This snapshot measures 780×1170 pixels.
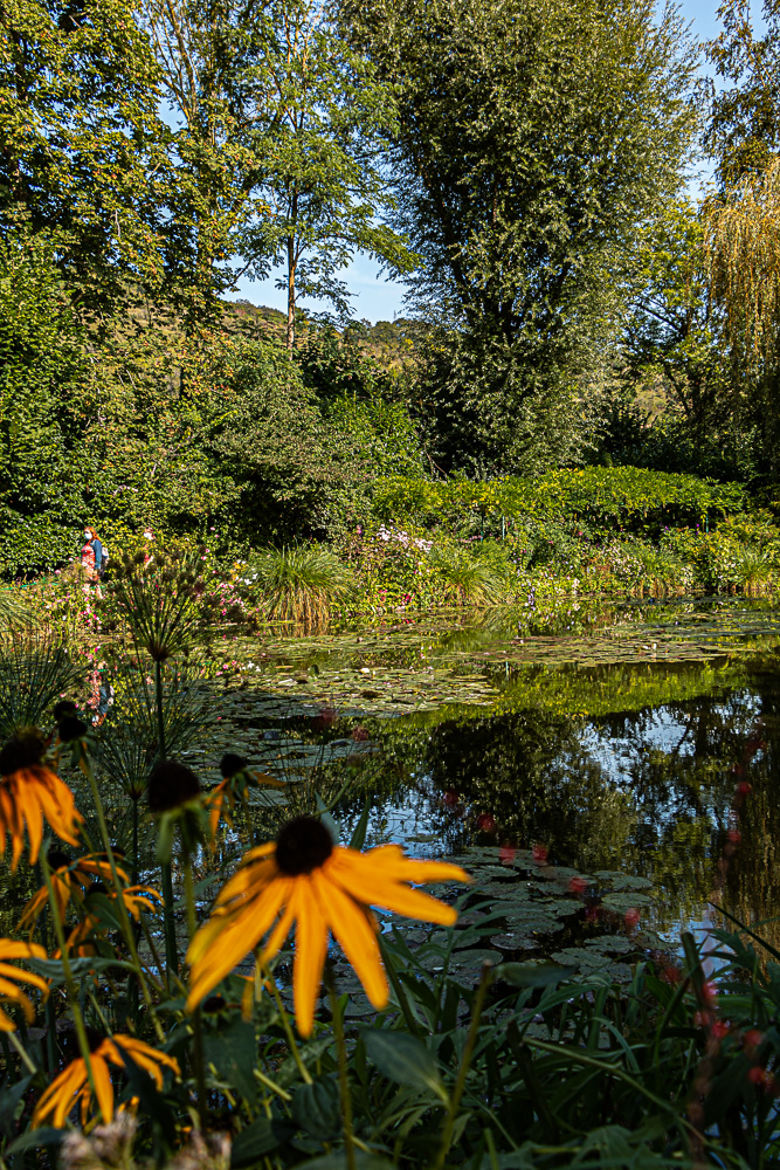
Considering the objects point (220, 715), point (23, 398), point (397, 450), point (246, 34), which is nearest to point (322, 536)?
point (397, 450)

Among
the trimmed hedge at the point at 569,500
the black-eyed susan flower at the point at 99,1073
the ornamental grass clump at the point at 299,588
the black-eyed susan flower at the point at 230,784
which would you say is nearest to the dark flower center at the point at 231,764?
the black-eyed susan flower at the point at 230,784

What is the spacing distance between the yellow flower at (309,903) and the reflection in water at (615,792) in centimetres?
216

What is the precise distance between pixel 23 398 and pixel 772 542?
39.7ft

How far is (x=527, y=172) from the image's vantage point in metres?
14.6

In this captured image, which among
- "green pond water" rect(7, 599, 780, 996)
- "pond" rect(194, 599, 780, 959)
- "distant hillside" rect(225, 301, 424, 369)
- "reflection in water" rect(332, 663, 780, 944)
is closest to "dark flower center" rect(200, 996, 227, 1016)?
"green pond water" rect(7, 599, 780, 996)

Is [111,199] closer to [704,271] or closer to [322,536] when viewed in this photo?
A: [322,536]

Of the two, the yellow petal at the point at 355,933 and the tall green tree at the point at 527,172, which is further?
the tall green tree at the point at 527,172

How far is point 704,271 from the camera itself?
40.9 ft

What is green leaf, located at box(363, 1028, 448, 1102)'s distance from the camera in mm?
504

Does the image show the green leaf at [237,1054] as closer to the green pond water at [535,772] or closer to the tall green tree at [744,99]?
the green pond water at [535,772]

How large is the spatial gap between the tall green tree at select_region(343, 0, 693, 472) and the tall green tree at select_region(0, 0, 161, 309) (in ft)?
18.0

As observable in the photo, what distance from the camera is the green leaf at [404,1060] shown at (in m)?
0.50

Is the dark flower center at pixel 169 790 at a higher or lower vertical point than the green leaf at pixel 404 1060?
higher

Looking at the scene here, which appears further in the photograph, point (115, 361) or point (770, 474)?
point (770, 474)
